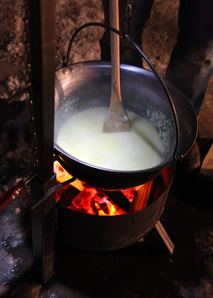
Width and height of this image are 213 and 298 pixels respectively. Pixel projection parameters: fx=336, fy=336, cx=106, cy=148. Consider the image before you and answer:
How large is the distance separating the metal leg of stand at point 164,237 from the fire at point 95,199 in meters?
0.15

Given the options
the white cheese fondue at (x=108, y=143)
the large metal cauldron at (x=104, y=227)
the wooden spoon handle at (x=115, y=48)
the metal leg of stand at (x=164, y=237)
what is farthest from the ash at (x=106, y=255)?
the wooden spoon handle at (x=115, y=48)

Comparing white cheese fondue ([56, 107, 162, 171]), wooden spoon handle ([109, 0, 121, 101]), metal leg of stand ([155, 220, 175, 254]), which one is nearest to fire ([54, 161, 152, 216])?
metal leg of stand ([155, 220, 175, 254])

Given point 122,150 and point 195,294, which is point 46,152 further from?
point 195,294

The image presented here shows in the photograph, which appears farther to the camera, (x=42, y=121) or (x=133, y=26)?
(x=133, y=26)

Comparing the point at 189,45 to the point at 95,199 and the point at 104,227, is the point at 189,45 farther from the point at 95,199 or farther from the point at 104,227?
the point at 104,227

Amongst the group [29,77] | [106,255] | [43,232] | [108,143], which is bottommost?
[106,255]

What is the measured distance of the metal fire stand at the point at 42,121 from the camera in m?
0.83

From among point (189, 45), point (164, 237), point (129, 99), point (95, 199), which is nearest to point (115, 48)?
point (129, 99)

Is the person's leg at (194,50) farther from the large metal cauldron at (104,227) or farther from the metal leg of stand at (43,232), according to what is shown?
the metal leg of stand at (43,232)

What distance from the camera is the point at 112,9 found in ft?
4.28

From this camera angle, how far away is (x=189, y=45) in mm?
2170

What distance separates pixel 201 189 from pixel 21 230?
117 cm

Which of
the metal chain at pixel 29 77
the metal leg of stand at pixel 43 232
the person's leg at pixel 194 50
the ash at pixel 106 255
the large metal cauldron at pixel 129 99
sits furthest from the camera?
the person's leg at pixel 194 50

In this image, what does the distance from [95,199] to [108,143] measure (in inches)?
14.5
